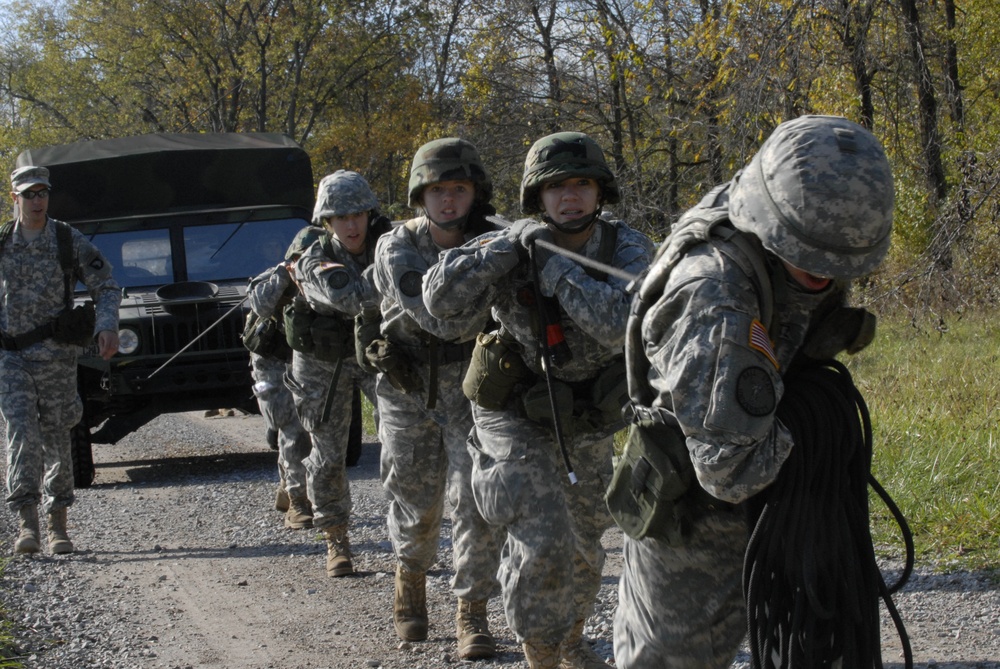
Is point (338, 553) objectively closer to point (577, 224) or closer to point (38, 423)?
point (38, 423)

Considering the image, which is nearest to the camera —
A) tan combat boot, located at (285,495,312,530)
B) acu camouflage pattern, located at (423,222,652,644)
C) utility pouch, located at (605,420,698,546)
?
utility pouch, located at (605,420,698,546)

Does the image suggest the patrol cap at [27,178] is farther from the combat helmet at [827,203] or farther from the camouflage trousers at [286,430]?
the combat helmet at [827,203]

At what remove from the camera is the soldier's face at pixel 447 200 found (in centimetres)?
477

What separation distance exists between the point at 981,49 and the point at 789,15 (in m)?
5.77

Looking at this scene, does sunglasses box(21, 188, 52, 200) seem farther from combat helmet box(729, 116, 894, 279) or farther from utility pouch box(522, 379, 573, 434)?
combat helmet box(729, 116, 894, 279)

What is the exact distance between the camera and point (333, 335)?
6.26 meters

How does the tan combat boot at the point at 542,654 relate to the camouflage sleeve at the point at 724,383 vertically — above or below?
below

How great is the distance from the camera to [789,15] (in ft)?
31.1

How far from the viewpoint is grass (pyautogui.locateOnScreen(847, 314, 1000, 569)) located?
539 cm

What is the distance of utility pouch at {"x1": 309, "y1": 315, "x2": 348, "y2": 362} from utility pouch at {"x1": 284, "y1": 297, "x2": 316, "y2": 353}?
0.03 metres

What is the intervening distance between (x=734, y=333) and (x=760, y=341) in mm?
64

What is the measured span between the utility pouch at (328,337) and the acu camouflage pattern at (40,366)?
1.37m

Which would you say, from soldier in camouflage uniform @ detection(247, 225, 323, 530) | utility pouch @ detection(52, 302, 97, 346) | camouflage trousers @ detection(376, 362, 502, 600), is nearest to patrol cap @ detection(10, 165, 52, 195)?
utility pouch @ detection(52, 302, 97, 346)

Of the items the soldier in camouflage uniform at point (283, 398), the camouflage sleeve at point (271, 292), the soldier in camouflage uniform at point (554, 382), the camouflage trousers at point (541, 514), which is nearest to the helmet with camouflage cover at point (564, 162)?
the soldier in camouflage uniform at point (554, 382)
